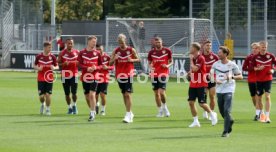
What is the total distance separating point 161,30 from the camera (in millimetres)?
41375

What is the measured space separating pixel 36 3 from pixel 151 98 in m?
27.5

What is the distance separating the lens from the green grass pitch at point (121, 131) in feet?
51.9

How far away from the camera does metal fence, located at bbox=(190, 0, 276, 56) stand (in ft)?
132

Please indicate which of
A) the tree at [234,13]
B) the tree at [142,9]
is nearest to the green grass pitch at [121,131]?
the tree at [234,13]

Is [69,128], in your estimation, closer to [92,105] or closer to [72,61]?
[92,105]

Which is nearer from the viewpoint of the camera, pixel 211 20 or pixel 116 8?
pixel 211 20

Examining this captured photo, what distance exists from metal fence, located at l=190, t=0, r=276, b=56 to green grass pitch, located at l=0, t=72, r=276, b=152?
12773mm

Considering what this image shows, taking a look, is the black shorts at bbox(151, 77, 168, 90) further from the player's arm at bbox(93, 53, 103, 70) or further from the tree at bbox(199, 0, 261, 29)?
the tree at bbox(199, 0, 261, 29)

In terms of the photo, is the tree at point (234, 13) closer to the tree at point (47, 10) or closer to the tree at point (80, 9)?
the tree at point (80, 9)

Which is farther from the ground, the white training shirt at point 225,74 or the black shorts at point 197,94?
the white training shirt at point 225,74

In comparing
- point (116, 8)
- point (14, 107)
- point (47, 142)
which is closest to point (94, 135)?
point (47, 142)

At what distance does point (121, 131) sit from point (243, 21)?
2376 centimetres

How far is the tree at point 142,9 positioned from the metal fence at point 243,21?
1817 centimetres

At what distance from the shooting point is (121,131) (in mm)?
18625
